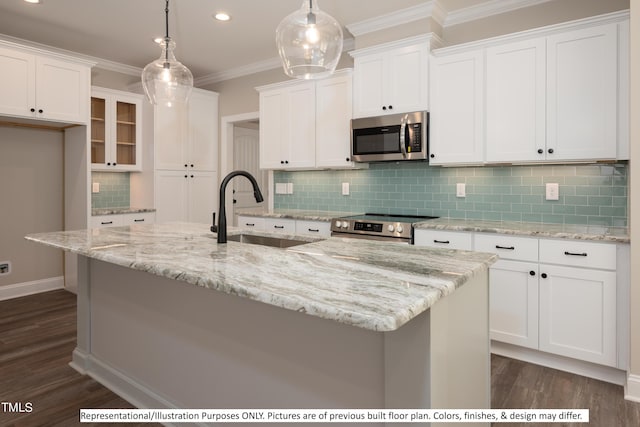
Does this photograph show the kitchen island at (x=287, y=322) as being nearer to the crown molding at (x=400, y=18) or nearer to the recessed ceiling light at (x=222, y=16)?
the recessed ceiling light at (x=222, y=16)

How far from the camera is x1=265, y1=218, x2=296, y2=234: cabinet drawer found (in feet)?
13.5

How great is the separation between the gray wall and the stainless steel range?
10.8 ft

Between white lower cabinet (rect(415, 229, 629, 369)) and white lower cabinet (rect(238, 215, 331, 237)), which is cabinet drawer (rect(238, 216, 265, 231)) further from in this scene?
A: white lower cabinet (rect(415, 229, 629, 369))

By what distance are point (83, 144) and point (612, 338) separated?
15.9ft

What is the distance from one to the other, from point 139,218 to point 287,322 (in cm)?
379

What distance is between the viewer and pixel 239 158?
20.1 feet

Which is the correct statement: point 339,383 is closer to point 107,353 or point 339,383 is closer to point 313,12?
point 313,12

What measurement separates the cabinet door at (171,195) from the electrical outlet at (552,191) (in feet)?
13.1

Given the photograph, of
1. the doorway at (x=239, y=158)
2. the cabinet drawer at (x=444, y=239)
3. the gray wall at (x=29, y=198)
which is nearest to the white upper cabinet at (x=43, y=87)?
the gray wall at (x=29, y=198)

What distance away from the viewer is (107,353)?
8.07 ft

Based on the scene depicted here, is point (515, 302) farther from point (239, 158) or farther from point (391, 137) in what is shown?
point (239, 158)

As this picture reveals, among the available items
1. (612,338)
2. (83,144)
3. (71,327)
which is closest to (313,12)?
(612,338)

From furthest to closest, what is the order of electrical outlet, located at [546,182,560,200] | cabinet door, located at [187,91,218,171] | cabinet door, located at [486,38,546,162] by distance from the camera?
cabinet door, located at [187,91,218,171] < electrical outlet, located at [546,182,560,200] < cabinet door, located at [486,38,546,162]

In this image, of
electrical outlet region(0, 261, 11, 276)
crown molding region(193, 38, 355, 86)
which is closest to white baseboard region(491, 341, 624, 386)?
crown molding region(193, 38, 355, 86)
